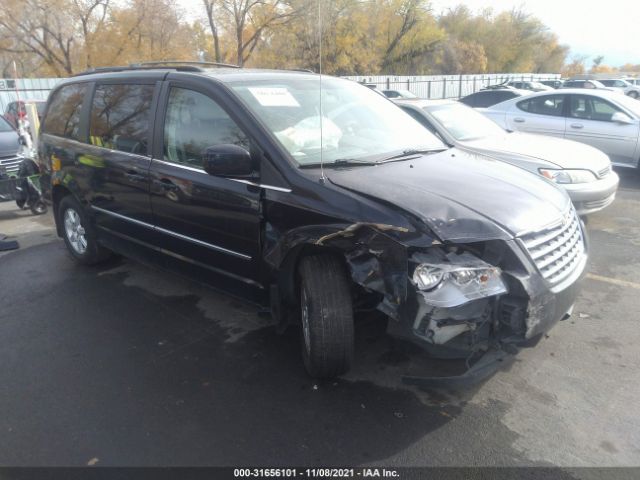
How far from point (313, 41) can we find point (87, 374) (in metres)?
30.5

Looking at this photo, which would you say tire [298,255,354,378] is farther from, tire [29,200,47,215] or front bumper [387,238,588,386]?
tire [29,200,47,215]

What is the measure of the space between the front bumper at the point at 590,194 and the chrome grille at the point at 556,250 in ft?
9.33

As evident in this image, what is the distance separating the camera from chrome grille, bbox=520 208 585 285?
106 inches

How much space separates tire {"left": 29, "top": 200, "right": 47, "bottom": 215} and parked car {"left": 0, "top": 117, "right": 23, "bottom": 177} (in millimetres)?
1294

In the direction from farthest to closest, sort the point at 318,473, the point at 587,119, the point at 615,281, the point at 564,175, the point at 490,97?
the point at 490,97
the point at 587,119
the point at 564,175
the point at 615,281
the point at 318,473

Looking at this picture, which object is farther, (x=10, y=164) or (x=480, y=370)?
(x=10, y=164)

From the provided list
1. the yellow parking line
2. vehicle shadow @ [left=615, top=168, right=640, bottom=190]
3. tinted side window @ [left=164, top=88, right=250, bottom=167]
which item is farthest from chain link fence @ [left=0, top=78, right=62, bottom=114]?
the yellow parking line

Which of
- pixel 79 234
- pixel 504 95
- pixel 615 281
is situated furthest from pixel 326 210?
pixel 504 95

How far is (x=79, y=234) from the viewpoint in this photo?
529 cm

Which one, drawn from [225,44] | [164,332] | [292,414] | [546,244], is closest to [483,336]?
[546,244]

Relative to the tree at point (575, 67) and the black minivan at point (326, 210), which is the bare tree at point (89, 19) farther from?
the tree at point (575, 67)

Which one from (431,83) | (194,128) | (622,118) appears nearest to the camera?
(194,128)

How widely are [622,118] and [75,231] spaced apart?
8.56m

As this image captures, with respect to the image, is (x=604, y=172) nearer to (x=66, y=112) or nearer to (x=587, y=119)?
(x=587, y=119)
